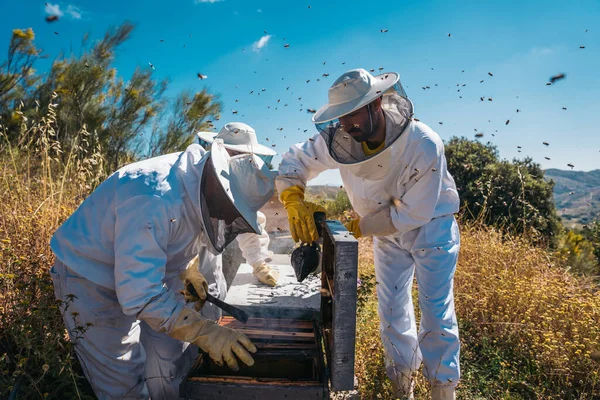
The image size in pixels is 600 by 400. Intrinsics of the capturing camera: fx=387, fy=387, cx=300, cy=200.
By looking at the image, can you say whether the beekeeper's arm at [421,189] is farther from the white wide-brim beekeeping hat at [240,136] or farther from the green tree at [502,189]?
the green tree at [502,189]

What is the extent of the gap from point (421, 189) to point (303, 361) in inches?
63.3

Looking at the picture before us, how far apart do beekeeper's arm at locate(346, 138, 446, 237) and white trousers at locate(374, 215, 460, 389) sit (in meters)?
0.22

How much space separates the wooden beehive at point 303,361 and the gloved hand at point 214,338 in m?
0.12

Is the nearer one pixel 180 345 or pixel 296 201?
pixel 180 345

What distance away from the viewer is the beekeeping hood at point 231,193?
259 centimetres

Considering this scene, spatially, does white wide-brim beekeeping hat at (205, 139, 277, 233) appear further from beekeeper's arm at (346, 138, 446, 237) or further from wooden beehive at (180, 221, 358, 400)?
beekeeper's arm at (346, 138, 446, 237)

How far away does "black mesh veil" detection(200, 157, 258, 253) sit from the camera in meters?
2.62

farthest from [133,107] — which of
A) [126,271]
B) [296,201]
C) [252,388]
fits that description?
[252,388]

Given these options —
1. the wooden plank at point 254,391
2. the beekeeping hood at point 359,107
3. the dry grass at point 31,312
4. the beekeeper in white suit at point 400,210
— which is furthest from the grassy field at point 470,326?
the beekeeping hood at point 359,107

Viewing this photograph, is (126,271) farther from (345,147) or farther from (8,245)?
(345,147)

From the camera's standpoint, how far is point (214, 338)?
257cm

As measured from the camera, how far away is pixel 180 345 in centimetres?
338

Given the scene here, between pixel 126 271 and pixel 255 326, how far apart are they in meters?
1.27

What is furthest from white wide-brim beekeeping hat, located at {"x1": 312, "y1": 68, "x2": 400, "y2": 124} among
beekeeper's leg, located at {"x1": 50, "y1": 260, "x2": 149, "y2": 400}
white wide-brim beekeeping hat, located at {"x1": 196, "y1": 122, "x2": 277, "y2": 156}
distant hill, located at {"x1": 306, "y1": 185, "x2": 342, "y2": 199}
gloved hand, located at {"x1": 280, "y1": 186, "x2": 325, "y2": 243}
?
distant hill, located at {"x1": 306, "y1": 185, "x2": 342, "y2": 199}
